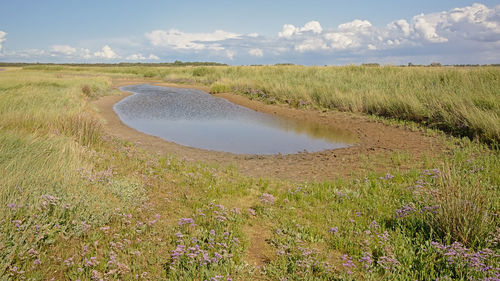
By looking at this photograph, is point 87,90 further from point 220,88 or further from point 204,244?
point 204,244

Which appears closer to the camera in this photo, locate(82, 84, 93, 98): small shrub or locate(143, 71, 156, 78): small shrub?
locate(82, 84, 93, 98): small shrub

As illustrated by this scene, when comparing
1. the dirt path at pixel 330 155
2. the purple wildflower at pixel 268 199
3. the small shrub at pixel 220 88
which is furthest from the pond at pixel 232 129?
the small shrub at pixel 220 88

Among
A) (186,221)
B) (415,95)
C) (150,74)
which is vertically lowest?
(186,221)

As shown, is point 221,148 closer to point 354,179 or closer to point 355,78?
point 354,179

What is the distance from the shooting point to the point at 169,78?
166 feet

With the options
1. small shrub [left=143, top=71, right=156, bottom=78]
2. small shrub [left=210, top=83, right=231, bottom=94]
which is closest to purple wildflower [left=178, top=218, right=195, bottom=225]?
small shrub [left=210, top=83, right=231, bottom=94]

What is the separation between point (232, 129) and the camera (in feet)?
47.5

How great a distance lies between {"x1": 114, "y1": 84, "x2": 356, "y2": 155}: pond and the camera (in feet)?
37.4

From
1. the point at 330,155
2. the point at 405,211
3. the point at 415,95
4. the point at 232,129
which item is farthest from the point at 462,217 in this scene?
the point at 415,95

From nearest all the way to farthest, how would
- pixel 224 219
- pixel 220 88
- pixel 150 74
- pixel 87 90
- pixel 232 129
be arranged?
pixel 224 219 < pixel 232 129 < pixel 87 90 < pixel 220 88 < pixel 150 74

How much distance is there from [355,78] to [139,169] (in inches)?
731

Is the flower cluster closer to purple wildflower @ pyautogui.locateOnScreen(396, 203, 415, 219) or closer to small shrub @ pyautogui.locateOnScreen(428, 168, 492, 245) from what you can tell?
purple wildflower @ pyautogui.locateOnScreen(396, 203, 415, 219)

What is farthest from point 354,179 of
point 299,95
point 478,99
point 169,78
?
point 169,78

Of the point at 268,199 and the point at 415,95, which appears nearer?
the point at 268,199
